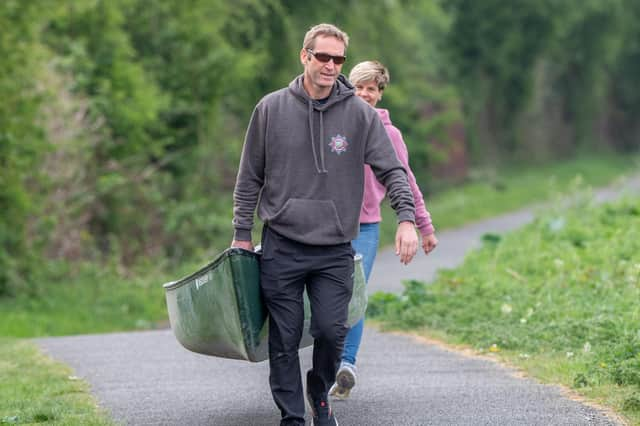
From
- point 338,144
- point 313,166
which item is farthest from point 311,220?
point 338,144

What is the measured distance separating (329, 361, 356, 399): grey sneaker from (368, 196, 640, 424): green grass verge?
4.20 feet

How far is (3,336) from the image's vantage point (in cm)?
1180

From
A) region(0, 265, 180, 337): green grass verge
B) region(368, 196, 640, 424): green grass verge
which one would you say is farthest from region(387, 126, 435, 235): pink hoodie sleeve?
region(0, 265, 180, 337): green grass verge

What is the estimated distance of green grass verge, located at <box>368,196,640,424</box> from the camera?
7.42 m

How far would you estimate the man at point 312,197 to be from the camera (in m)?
5.87

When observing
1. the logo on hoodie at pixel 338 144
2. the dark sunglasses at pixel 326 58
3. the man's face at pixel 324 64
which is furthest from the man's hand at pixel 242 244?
the dark sunglasses at pixel 326 58

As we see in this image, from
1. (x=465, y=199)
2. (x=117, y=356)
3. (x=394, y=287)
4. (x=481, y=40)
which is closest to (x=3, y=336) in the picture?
(x=117, y=356)

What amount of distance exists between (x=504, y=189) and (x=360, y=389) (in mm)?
24493

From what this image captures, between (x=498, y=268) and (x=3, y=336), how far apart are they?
4888mm

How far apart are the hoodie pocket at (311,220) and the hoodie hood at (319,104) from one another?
6.9 inches

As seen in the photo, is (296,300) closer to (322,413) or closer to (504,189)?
(322,413)

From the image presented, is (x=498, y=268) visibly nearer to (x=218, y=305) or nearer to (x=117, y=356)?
(x=117, y=356)

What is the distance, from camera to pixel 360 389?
733 cm

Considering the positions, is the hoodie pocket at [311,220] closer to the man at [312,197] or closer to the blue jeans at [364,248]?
the man at [312,197]
